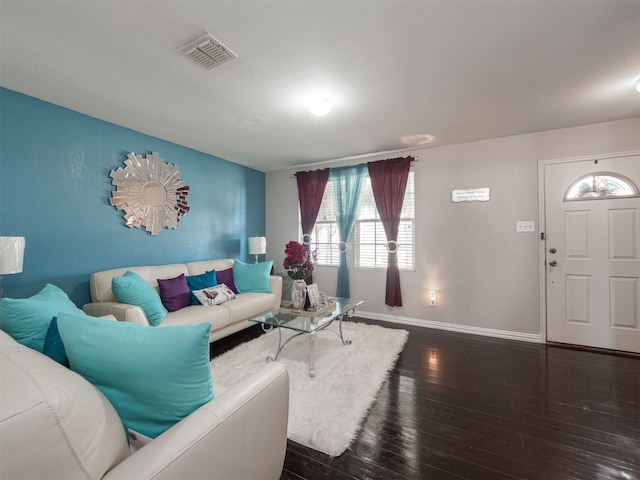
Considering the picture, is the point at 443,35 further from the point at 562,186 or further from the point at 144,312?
the point at 144,312

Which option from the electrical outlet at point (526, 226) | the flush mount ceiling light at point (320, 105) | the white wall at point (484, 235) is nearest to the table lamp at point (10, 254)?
the flush mount ceiling light at point (320, 105)

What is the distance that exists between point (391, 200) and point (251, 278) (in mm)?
2272

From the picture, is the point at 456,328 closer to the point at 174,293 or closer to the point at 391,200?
the point at 391,200

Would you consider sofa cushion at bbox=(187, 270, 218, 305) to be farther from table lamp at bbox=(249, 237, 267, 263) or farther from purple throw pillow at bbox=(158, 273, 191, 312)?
table lamp at bbox=(249, 237, 267, 263)

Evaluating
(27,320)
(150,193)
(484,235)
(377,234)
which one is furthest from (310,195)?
(27,320)

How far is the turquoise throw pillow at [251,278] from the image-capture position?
3.76m

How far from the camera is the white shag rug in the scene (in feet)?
5.66

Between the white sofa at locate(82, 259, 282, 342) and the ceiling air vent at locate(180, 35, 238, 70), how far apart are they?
2.00 meters

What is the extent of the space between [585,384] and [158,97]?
4.44 meters

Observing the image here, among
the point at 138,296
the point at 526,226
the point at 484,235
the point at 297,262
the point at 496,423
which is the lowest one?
the point at 496,423

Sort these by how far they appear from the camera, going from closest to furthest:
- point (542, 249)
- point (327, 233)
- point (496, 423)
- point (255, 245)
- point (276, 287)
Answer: point (496, 423), point (542, 249), point (276, 287), point (255, 245), point (327, 233)

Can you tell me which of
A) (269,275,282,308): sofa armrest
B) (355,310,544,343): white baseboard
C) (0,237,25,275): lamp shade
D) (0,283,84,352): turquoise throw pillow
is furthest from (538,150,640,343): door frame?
(0,237,25,275): lamp shade

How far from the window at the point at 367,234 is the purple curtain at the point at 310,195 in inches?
3.4

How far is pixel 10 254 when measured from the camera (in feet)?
6.61
